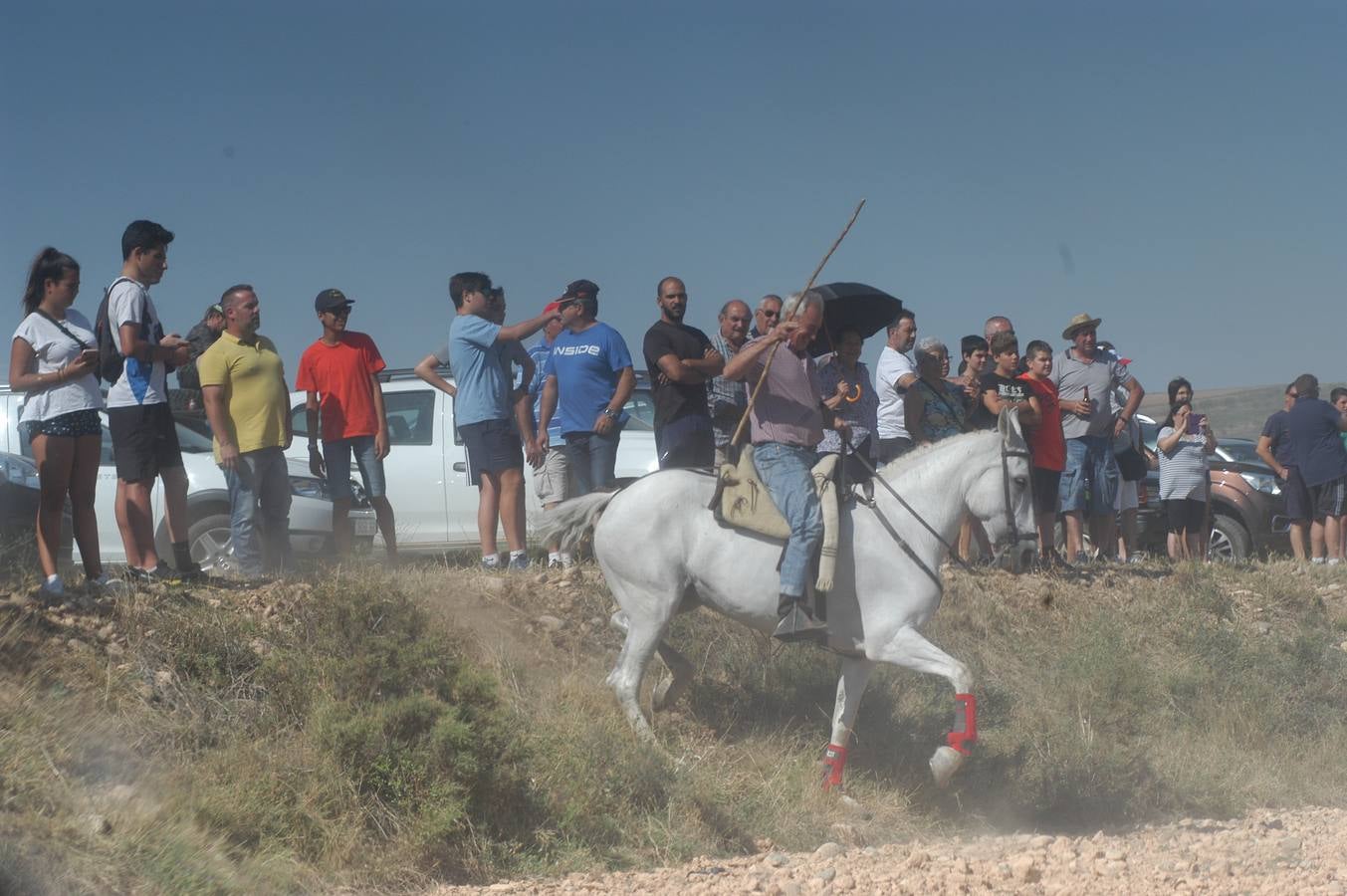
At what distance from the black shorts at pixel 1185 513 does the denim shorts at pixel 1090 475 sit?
2.79m

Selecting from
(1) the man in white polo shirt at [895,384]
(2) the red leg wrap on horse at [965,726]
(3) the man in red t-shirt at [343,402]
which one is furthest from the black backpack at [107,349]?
(1) the man in white polo shirt at [895,384]

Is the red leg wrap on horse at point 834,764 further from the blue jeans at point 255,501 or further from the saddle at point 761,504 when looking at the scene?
the blue jeans at point 255,501

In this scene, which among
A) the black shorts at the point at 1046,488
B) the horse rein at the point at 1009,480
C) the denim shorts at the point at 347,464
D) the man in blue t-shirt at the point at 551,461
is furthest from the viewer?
the black shorts at the point at 1046,488

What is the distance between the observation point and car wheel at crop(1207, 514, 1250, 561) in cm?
1728

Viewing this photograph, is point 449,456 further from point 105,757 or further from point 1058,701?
point 105,757

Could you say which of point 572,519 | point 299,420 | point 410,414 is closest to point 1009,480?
point 572,519

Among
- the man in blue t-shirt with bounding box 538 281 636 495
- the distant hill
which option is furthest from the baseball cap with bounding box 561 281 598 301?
the distant hill

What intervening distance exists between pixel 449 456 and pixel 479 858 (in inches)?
301

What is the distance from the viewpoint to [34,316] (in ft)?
27.2

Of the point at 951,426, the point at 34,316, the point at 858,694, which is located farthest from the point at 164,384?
the point at 951,426

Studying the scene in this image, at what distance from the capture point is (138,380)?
864 centimetres

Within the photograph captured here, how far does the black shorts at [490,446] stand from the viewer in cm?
1092

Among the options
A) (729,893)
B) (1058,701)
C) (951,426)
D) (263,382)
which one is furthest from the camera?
(951,426)

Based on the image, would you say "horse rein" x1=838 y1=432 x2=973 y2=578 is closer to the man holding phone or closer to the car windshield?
the man holding phone
